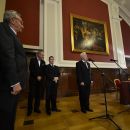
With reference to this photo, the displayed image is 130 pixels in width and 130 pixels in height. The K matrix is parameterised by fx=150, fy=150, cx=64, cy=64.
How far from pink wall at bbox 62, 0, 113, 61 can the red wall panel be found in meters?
1.13

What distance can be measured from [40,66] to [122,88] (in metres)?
2.33

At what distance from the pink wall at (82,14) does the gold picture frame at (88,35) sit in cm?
18

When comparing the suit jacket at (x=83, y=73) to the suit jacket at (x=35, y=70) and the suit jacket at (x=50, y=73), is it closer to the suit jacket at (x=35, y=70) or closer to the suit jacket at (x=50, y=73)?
the suit jacket at (x=50, y=73)

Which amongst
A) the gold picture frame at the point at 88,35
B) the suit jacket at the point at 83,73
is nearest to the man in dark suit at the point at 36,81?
the suit jacket at the point at 83,73

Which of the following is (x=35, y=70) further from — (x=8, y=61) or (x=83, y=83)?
(x=8, y=61)

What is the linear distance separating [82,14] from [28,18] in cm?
247

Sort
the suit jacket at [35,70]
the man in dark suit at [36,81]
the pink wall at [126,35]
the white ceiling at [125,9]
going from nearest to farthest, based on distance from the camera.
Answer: the man in dark suit at [36,81] < the suit jacket at [35,70] < the white ceiling at [125,9] < the pink wall at [126,35]

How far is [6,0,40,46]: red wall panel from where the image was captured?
533cm

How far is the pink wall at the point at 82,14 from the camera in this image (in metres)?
5.96

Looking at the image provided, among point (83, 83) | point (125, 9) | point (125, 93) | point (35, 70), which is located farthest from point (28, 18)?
point (125, 9)

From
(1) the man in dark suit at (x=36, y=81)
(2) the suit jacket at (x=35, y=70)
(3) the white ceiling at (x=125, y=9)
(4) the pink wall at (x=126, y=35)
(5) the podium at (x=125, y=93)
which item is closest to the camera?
(1) the man in dark suit at (x=36, y=81)

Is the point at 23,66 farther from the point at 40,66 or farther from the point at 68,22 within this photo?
the point at 68,22

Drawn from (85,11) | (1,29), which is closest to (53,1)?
(85,11)

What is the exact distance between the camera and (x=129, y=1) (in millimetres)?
8016
